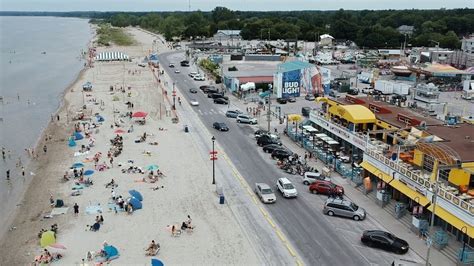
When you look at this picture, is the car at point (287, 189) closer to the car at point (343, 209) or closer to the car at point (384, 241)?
the car at point (343, 209)

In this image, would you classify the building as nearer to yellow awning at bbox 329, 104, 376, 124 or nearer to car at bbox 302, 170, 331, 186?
yellow awning at bbox 329, 104, 376, 124

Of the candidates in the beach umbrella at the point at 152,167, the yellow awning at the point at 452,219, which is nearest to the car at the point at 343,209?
the yellow awning at the point at 452,219

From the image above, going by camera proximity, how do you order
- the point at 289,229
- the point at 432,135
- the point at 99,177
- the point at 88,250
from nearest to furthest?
1. the point at 88,250
2. the point at 289,229
3. the point at 432,135
4. the point at 99,177

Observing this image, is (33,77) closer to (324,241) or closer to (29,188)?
(29,188)

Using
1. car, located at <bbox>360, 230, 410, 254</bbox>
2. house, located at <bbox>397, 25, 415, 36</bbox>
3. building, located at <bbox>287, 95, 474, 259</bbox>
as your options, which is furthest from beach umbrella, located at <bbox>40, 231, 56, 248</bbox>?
house, located at <bbox>397, 25, 415, 36</bbox>

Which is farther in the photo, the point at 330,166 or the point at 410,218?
the point at 330,166

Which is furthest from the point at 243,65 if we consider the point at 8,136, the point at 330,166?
the point at 330,166
